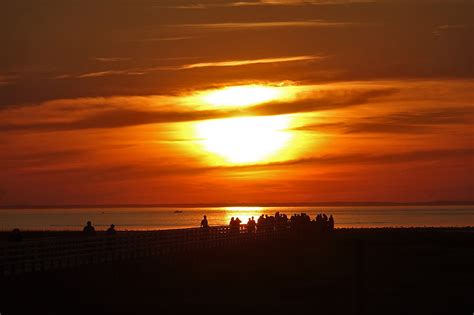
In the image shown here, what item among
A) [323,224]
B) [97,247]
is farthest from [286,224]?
[97,247]

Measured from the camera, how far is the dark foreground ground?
31625 mm

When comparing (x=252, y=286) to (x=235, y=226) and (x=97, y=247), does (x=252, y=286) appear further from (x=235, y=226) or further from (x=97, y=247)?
(x=235, y=226)

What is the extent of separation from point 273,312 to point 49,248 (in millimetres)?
10054

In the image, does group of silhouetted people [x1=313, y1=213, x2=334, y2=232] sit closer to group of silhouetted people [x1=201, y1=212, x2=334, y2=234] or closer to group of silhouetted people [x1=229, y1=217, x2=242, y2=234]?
group of silhouetted people [x1=201, y1=212, x2=334, y2=234]

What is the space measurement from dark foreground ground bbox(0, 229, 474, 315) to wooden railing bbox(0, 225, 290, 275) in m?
0.92

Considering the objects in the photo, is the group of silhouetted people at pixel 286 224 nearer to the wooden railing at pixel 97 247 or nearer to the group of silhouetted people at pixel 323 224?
the group of silhouetted people at pixel 323 224

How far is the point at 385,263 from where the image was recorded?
52312mm

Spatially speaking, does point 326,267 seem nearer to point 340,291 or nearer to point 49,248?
point 340,291

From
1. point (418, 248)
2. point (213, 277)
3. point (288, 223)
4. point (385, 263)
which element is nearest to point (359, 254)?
point (213, 277)

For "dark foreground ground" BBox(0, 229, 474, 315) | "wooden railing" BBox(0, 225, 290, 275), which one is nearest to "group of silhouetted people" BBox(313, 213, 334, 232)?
"wooden railing" BBox(0, 225, 290, 275)

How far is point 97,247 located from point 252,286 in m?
6.78

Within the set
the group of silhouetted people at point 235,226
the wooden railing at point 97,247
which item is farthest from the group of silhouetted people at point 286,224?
the wooden railing at point 97,247

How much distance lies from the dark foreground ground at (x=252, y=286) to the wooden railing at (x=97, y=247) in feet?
3.03

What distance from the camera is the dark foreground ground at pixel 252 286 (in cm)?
3162
